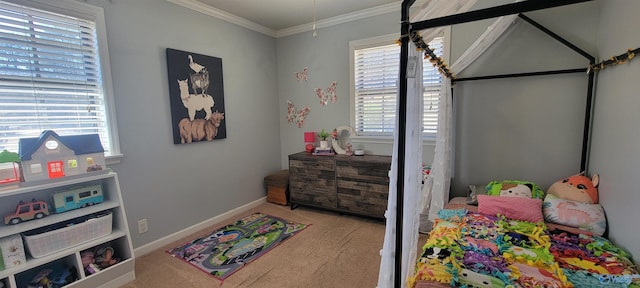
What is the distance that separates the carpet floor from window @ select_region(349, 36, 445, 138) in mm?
1283

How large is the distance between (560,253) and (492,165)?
132 centimetres

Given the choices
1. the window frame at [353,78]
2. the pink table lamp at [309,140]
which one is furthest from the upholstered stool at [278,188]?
the window frame at [353,78]

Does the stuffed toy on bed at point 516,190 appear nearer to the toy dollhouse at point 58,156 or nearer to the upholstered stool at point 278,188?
the upholstered stool at point 278,188

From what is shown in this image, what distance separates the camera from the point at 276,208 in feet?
12.0

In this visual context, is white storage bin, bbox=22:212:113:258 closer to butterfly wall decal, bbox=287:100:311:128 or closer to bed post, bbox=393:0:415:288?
bed post, bbox=393:0:415:288

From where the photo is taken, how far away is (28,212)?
177 centimetres

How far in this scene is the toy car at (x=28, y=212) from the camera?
1714 millimetres

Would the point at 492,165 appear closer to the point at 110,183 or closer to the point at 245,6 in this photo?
the point at 245,6

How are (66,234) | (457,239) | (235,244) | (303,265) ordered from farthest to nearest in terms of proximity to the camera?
(235,244) → (303,265) → (66,234) → (457,239)

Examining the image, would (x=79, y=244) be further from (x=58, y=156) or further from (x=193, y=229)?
(x=193, y=229)

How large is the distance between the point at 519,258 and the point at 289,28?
3626mm

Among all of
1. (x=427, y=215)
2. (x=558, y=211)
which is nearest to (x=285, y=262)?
(x=427, y=215)

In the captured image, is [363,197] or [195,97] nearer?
[195,97]

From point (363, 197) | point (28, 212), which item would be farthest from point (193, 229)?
point (363, 197)
